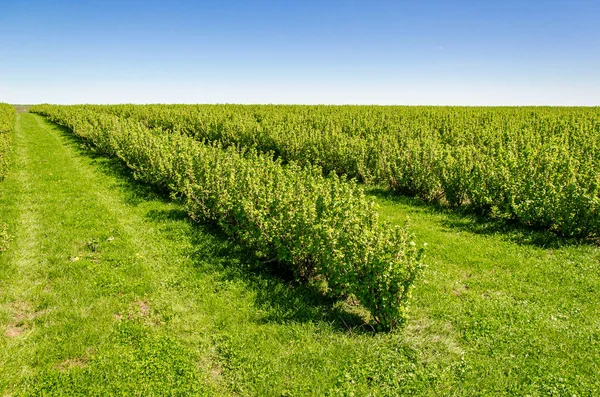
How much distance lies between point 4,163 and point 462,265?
1822cm

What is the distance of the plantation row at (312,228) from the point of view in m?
5.71

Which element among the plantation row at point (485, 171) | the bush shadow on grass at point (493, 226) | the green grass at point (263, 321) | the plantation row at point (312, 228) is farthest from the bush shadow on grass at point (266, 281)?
the bush shadow on grass at point (493, 226)

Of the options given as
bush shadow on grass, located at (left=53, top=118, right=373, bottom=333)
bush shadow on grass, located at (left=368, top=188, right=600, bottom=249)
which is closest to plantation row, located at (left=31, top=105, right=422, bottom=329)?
bush shadow on grass, located at (left=53, top=118, right=373, bottom=333)

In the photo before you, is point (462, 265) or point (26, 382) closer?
point (26, 382)

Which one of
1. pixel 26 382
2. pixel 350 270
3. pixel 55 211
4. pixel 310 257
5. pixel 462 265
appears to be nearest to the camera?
pixel 26 382

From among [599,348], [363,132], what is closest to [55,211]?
[599,348]

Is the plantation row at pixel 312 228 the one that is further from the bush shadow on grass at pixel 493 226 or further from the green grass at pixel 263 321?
the bush shadow on grass at pixel 493 226

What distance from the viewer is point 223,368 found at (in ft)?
17.3

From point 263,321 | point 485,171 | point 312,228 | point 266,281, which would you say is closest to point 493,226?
point 485,171

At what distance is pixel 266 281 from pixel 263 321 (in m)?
1.23

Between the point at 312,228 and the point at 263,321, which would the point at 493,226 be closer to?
the point at 312,228

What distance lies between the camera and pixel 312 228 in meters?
6.82

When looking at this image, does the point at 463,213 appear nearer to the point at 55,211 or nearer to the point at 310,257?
the point at 310,257

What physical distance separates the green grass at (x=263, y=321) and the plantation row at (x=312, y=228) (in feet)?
1.66
